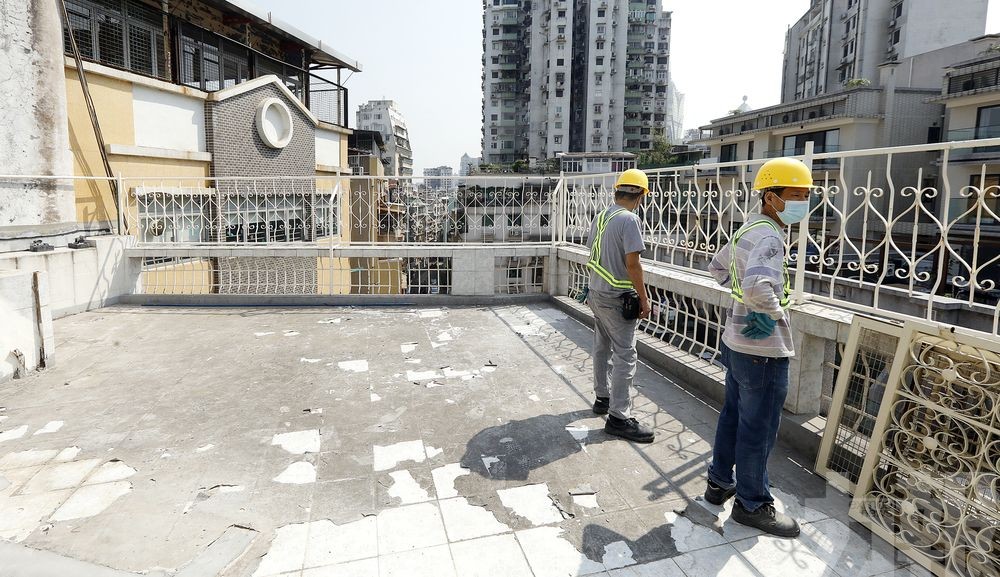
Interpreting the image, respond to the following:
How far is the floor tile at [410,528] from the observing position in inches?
107

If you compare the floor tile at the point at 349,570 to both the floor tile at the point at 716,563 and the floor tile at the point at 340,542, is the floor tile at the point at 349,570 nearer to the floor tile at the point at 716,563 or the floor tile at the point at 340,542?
the floor tile at the point at 340,542

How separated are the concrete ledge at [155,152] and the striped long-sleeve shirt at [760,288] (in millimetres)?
13116

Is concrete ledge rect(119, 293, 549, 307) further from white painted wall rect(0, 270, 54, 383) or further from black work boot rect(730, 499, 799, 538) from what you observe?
black work boot rect(730, 499, 799, 538)

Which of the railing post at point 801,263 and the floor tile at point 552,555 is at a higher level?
the railing post at point 801,263

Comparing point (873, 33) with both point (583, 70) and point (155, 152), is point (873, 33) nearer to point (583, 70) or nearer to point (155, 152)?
point (583, 70)

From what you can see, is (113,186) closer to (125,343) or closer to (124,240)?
(124,240)

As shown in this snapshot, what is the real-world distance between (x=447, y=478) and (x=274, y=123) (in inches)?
663

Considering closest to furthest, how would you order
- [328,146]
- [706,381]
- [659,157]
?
[706,381] → [328,146] → [659,157]

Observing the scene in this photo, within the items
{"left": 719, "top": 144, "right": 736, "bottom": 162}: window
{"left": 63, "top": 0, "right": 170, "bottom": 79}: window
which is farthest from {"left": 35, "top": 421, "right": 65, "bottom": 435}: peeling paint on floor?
{"left": 719, "top": 144, "right": 736, "bottom": 162}: window

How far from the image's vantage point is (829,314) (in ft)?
12.1

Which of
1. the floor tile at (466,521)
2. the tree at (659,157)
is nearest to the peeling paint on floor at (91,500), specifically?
the floor tile at (466,521)

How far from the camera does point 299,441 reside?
12.5 feet

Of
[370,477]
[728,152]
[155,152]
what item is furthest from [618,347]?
[728,152]

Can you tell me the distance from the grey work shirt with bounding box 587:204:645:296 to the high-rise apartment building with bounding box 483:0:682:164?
63058 mm
